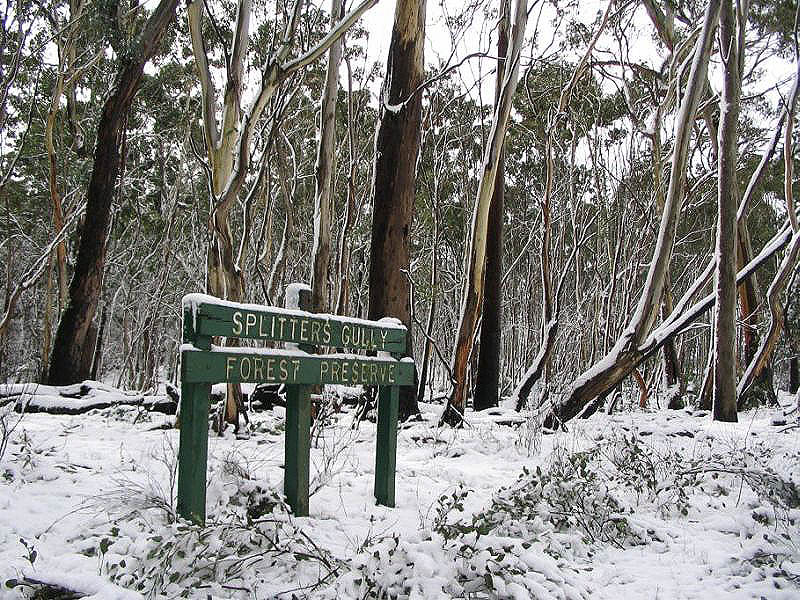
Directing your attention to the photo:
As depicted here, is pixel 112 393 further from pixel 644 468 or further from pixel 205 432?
pixel 644 468

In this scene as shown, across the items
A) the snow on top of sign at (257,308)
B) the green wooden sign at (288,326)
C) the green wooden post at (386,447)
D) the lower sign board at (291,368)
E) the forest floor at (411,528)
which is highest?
the snow on top of sign at (257,308)

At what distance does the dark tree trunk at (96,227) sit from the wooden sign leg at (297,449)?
24.7ft

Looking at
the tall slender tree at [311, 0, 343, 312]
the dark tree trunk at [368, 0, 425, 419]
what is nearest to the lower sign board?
the dark tree trunk at [368, 0, 425, 419]

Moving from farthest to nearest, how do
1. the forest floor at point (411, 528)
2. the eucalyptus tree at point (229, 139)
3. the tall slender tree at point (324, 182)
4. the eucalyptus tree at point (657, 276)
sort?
the tall slender tree at point (324, 182), the eucalyptus tree at point (657, 276), the eucalyptus tree at point (229, 139), the forest floor at point (411, 528)

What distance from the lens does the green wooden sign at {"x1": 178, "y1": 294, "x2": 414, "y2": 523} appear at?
9.05 ft

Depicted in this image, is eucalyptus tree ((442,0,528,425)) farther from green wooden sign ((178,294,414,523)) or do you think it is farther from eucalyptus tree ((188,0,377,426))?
green wooden sign ((178,294,414,523))

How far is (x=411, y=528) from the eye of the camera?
10.4 feet

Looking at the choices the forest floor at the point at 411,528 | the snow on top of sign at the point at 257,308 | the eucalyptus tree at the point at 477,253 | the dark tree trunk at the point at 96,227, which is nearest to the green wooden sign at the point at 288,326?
the snow on top of sign at the point at 257,308

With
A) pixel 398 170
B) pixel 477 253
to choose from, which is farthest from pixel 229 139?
pixel 477 253

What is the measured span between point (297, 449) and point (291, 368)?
1.44 feet

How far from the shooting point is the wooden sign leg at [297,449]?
317 centimetres

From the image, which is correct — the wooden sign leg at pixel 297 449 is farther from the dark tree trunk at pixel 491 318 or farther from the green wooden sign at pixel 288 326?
the dark tree trunk at pixel 491 318

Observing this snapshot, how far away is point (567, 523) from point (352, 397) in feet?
19.7

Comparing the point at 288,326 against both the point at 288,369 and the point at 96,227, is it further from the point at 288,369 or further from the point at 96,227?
the point at 96,227
